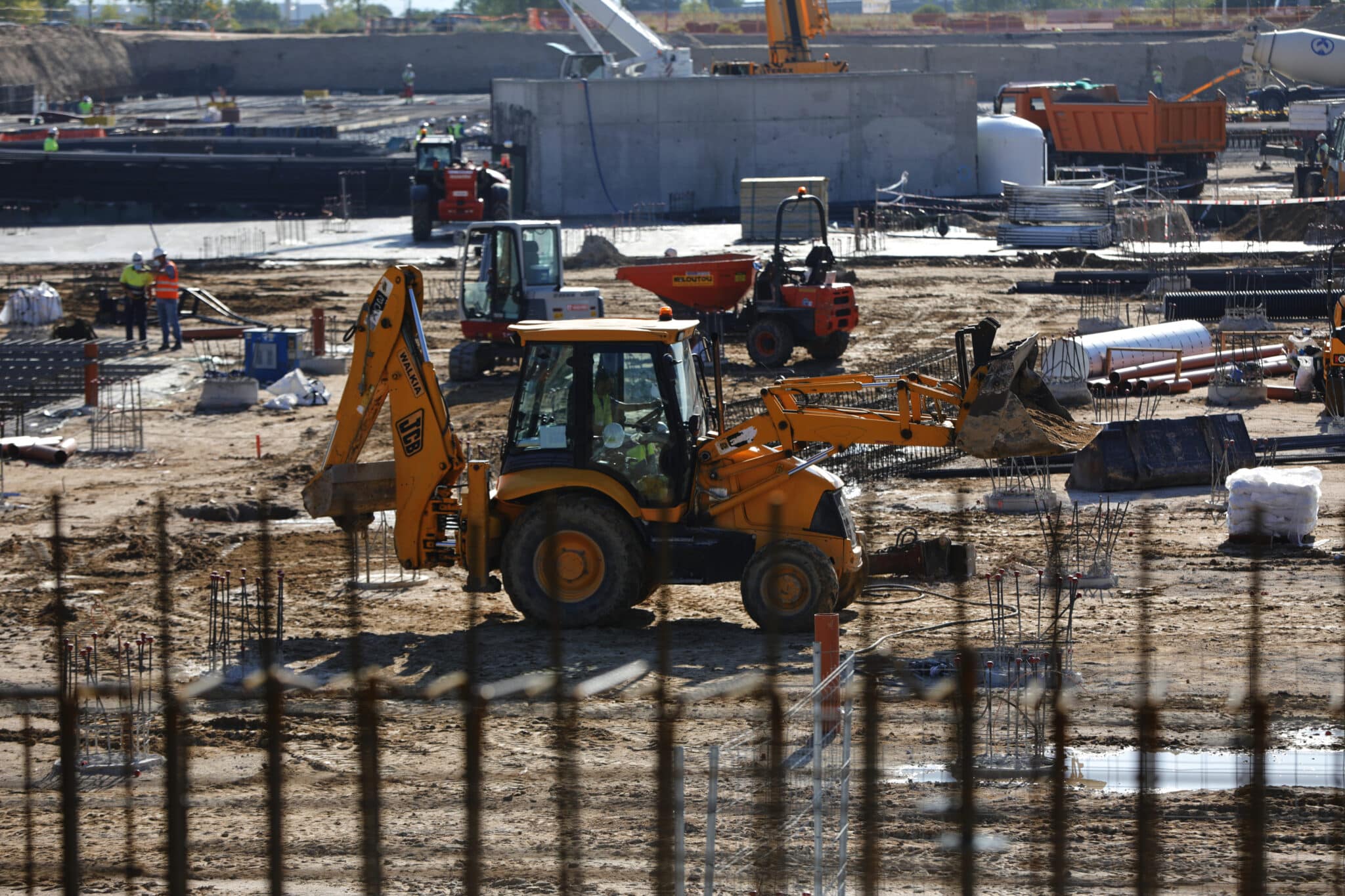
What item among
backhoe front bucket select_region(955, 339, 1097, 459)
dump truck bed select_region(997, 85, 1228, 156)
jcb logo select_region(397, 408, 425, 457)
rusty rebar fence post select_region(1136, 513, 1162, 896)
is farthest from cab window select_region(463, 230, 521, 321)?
dump truck bed select_region(997, 85, 1228, 156)

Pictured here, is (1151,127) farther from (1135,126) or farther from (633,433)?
(633,433)

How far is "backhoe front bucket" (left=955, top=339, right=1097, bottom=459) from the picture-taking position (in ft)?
38.7

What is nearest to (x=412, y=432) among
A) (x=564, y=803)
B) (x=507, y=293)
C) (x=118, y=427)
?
(x=564, y=803)

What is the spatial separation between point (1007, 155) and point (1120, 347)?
2548 centimetres

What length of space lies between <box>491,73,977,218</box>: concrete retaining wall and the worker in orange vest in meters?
18.8

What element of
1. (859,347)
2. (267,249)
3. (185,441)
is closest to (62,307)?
(267,249)

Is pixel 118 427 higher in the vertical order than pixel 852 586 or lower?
higher

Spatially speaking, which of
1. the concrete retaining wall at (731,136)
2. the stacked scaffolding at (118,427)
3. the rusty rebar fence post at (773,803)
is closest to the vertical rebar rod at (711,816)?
the rusty rebar fence post at (773,803)

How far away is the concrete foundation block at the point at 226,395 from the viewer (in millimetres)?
21109

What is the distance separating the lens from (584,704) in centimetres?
927

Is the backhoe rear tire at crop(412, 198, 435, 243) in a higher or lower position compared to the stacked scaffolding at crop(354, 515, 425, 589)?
higher

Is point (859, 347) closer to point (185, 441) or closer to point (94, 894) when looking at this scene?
point (185, 441)

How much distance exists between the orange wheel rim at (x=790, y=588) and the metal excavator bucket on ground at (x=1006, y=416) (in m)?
1.73

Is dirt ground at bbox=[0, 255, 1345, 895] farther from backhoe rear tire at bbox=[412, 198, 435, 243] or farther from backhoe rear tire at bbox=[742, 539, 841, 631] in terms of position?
backhoe rear tire at bbox=[412, 198, 435, 243]
